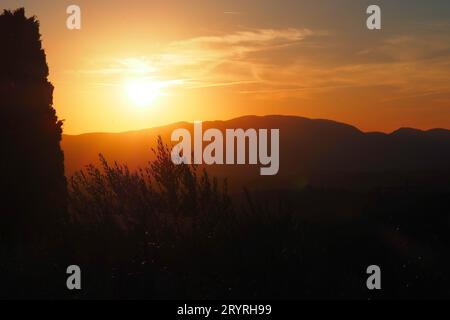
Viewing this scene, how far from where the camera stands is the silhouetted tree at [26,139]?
1409 cm

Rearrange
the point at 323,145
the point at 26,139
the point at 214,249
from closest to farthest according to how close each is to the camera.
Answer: the point at 214,249 → the point at 26,139 → the point at 323,145

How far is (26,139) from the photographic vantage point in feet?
48.3

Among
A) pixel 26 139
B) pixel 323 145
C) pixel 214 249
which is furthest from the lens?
pixel 323 145

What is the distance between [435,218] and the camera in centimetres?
1209

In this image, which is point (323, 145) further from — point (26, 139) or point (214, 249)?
point (214, 249)

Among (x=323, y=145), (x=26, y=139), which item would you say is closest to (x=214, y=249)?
(x=26, y=139)

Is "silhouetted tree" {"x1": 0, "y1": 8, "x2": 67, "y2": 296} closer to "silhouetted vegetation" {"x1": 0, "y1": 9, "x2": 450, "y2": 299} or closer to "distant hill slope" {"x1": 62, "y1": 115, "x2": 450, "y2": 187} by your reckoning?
"silhouetted vegetation" {"x1": 0, "y1": 9, "x2": 450, "y2": 299}

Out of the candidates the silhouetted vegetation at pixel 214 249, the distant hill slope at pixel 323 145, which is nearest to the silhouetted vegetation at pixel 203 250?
the silhouetted vegetation at pixel 214 249

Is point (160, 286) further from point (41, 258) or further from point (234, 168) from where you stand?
point (234, 168)

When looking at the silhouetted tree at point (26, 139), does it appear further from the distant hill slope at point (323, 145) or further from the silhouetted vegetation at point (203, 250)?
the distant hill slope at point (323, 145)

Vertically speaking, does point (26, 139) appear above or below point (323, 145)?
below

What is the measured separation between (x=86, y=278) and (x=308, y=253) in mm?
2463
